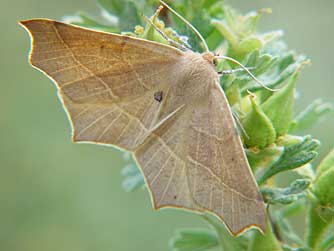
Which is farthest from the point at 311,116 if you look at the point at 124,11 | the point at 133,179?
the point at 124,11

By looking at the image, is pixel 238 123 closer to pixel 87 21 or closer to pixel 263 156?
pixel 263 156

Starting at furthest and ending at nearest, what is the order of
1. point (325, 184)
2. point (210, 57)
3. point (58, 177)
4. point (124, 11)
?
point (58, 177) → point (124, 11) → point (210, 57) → point (325, 184)

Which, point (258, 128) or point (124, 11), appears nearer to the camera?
point (258, 128)

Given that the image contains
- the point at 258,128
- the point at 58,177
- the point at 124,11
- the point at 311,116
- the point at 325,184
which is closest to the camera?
the point at 258,128

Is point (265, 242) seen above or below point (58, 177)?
below

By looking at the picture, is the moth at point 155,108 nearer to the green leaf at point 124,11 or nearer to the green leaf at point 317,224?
the green leaf at point 124,11

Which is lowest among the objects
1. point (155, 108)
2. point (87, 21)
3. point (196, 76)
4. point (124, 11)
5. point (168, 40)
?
point (155, 108)
